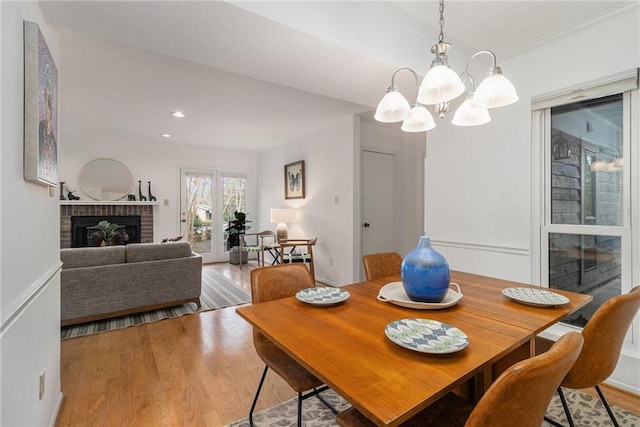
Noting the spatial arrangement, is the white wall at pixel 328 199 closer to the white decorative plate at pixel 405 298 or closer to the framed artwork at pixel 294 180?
the framed artwork at pixel 294 180

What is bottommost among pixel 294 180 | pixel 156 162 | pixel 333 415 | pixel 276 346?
pixel 333 415

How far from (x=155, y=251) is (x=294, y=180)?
8.88ft

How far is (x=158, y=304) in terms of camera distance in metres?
3.21

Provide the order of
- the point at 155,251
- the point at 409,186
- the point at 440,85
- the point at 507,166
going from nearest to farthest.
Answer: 1. the point at 440,85
2. the point at 507,166
3. the point at 155,251
4. the point at 409,186

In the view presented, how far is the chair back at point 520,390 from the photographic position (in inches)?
24.3

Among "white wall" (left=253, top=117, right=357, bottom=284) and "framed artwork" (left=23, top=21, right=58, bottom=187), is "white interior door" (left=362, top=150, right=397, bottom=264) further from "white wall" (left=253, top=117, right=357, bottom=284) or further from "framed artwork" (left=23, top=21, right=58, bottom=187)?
"framed artwork" (left=23, top=21, right=58, bottom=187)

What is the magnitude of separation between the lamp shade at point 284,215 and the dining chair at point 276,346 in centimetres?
336

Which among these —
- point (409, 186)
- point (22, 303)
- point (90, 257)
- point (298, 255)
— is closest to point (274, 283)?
point (22, 303)

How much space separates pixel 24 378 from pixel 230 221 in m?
5.44

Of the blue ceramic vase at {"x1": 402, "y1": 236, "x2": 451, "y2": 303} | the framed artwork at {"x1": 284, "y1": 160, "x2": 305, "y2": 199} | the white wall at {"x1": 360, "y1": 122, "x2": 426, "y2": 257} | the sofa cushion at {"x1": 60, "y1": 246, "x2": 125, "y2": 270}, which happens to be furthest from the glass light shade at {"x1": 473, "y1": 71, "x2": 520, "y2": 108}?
the framed artwork at {"x1": 284, "y1": 160, "x2": 305, "y2": 199}

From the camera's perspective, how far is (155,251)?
315 cm

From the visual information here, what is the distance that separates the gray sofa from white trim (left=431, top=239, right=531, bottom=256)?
2695mm

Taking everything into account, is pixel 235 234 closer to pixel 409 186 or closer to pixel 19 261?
pixel 409 186

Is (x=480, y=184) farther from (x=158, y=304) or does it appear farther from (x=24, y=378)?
(x=158, y=304)
